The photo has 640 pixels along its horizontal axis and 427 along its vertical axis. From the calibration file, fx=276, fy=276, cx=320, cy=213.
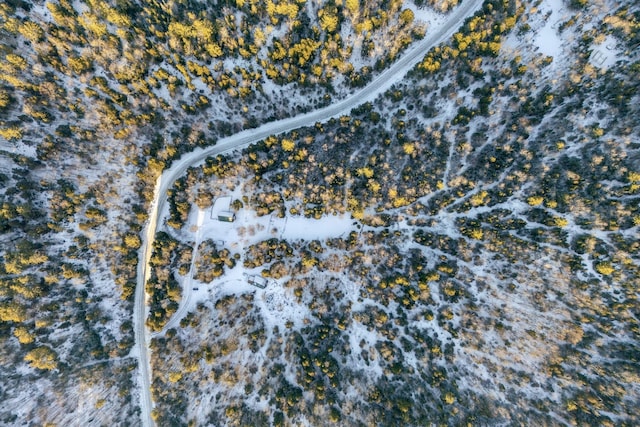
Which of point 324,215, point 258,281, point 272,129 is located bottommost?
point 258,281

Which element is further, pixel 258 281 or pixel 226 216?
pixel 226 216

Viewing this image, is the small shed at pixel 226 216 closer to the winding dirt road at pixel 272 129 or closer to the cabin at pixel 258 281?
the winding dirt road at pixel 272 129

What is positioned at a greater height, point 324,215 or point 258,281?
point 324,215

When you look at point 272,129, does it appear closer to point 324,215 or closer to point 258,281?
point 324,215

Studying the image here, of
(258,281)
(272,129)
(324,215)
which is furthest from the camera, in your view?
(324,215)

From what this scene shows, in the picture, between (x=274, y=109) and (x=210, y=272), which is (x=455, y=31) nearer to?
(x=274, y=109)

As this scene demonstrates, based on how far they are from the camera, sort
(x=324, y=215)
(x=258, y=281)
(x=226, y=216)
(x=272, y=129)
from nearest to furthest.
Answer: (x=258, y=281), (x=226, y=216), (x=272, y=129), (x=324, y=215)

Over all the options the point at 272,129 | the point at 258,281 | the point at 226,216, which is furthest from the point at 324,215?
the point at 272,129

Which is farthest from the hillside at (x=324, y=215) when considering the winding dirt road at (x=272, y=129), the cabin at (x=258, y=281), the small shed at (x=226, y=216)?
the winding dirt road at (x=272, y=129)

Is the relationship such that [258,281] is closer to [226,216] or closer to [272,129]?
[226,216]
